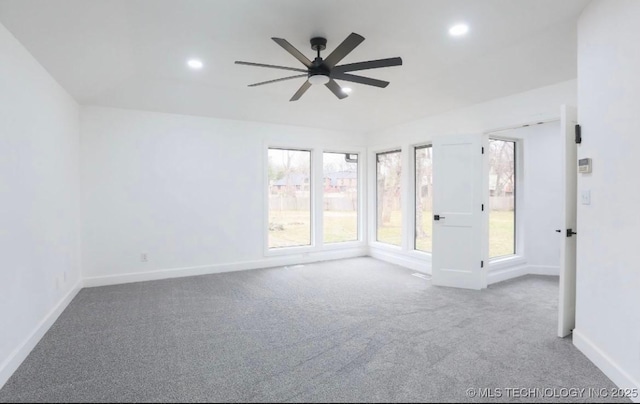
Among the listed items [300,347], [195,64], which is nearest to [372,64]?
[195,64]

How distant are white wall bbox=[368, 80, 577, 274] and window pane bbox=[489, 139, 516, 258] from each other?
26 centimetres

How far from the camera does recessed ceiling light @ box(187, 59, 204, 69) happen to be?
352cm

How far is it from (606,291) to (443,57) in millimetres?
2542

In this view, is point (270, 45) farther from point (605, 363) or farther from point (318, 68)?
point (605, 363)

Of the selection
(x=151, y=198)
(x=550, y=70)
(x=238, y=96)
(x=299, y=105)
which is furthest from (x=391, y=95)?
(x=151, y=198)

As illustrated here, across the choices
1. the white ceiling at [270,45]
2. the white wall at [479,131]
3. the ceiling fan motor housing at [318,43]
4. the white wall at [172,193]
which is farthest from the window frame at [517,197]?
the ceiling fan motor housing at [318,43]

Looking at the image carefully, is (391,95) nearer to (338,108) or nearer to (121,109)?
(338,108)

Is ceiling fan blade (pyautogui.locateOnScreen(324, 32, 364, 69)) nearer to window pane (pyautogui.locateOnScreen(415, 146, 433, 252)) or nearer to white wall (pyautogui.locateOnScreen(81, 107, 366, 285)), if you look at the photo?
white wall (pyautogui.locateOnScreen(81, 107, 366, 285))

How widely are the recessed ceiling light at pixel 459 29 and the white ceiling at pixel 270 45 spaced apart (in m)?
0.06

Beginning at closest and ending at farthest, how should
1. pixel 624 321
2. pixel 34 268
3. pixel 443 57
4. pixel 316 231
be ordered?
pixel 624 321 → pixel 34 268 → pixel 443 57 → pixel 316 231

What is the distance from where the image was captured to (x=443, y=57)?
3.43 meters

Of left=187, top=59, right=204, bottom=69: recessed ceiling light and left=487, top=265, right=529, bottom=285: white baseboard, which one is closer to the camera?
left=187, top=59, right=204, bottom=69: recessed ceiling light

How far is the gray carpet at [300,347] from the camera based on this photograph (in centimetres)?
216

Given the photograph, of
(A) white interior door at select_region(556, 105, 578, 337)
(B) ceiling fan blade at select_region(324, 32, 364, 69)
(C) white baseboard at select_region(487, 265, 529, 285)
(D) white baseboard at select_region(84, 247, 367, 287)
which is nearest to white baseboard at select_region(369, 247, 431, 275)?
(D) white baseboard at select_region(84, 247, 367, 287)
